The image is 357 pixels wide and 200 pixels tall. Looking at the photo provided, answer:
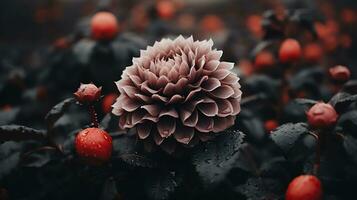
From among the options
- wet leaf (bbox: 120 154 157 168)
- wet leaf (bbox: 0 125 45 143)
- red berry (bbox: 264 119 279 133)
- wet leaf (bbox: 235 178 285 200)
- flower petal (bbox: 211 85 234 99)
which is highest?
flower petal (bbox: 211 85 234 99)

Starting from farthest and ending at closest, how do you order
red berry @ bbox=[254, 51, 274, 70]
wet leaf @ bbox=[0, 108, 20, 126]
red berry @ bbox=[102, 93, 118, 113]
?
red berry @ bbox=[254, 51, 274, 70], red berry @ bbox=[102, 93, 118, 113], wet leaf @ bbox=[0, 108, 20, 126]

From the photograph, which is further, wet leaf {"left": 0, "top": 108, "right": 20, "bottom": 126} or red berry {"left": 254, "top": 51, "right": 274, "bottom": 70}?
red berry {"left": 254, "top": 51, "right": 274, "bottom": 70}

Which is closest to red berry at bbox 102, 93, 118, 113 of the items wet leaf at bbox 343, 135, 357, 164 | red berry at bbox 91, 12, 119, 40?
red berry at bbox 91, 12, 119, 40

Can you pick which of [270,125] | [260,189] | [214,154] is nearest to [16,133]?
[214,154]

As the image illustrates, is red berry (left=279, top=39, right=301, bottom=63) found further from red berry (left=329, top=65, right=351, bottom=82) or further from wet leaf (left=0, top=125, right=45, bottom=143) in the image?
wet leaf (left=0, top=125, right=45, bottom=143)

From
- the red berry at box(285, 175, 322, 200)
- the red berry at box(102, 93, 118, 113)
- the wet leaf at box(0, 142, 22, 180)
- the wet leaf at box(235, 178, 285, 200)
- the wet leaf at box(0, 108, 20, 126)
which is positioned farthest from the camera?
the red berry at box(102, 93, 118, 113)

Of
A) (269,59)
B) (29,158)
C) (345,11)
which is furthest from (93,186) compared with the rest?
(345,11)
